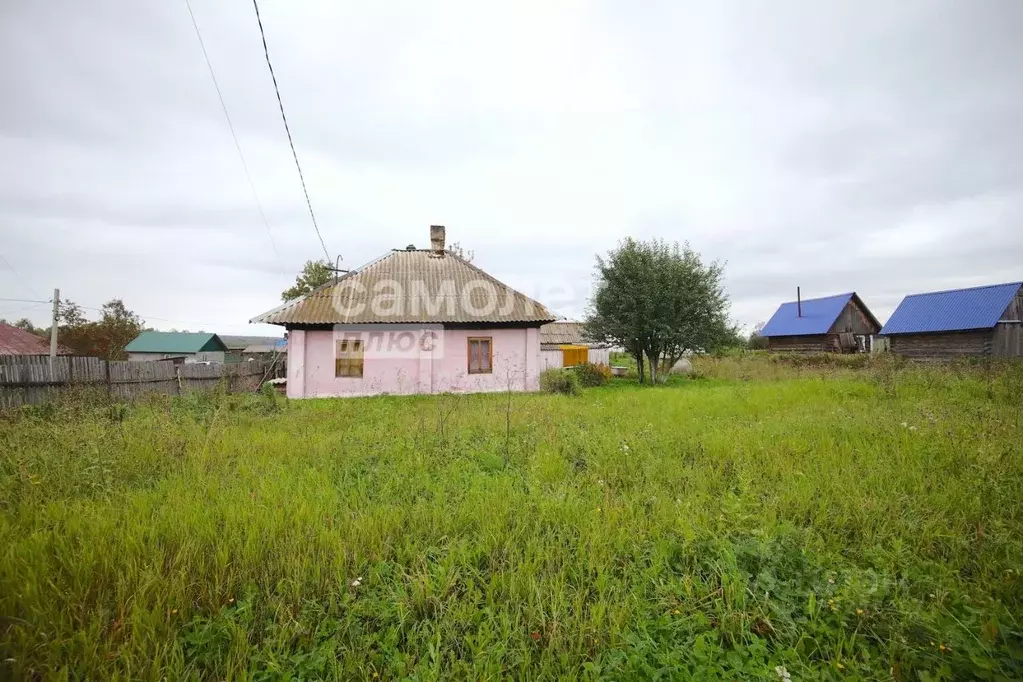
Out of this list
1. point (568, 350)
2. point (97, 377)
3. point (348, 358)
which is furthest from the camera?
point (568, 350)

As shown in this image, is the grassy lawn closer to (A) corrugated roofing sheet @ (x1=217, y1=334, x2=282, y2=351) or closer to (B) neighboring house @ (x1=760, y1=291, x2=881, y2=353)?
(B) neighboring house @ (x1=760, y1=291, x2=881, y2=353)

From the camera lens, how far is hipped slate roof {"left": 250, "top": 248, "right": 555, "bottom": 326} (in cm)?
1388

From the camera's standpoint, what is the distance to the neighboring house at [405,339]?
1374cm

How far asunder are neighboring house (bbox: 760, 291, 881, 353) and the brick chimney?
27.6m

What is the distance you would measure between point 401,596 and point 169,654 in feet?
3.95

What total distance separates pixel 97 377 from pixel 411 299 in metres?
8.74

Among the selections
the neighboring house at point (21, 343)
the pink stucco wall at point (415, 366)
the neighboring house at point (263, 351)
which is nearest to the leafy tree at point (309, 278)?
the neighboring house at point (263, 351)

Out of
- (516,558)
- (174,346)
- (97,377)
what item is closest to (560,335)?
(97,377)

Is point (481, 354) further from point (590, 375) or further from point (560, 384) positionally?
point (590, 375)

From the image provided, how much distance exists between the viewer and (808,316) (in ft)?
101

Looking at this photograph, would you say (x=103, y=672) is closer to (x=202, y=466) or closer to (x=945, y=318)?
(x=202, y=466)

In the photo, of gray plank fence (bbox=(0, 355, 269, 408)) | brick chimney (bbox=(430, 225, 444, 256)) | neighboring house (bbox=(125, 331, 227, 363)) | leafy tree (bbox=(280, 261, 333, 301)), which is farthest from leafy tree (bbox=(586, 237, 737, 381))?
neighboring house (bbox=(125, 331, 227, 363))

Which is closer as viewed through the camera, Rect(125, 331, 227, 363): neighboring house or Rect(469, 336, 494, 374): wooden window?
Rect(469, 336, 494, 374): wooden window

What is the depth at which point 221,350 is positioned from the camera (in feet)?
142
